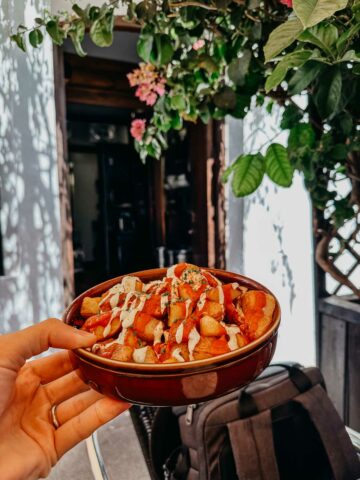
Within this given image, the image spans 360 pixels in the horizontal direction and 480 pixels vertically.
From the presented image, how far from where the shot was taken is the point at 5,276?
7.78 feet

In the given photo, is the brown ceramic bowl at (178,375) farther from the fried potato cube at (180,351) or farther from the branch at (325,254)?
the branch at (325,254)

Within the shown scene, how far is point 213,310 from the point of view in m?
0.64

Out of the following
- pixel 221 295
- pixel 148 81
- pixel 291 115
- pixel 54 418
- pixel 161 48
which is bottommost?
pixel 54 418

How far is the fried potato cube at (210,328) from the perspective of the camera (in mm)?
605

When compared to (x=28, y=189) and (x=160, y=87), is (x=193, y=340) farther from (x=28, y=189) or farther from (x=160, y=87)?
(x=28, y=189)

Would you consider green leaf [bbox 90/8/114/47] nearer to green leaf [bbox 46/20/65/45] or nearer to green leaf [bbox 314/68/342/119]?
green leaf [bbox 46/20/65/45]

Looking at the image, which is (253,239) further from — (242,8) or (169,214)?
(169,214)

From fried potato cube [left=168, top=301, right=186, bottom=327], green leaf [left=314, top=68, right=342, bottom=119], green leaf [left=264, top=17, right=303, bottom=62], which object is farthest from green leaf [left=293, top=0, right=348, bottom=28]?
fried potato cube [left=168, top=301, right=186, bottom=327]

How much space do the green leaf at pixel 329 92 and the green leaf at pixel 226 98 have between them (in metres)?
0.64

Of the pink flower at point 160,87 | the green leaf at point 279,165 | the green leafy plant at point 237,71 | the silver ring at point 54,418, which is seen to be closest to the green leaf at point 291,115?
the green leafy plant at point 237,71

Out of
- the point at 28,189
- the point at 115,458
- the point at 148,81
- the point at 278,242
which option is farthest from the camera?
the point at 278,242

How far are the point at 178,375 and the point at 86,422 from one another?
42cm

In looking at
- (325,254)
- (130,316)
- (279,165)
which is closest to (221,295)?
(130,316)

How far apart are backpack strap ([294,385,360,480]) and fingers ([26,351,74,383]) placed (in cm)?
67
